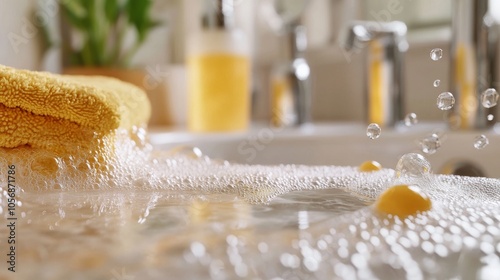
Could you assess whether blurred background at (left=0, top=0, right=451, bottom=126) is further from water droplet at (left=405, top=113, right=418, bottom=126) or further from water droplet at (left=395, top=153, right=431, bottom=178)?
water droplet at (left=395, top=153, right=431, bottom=178)

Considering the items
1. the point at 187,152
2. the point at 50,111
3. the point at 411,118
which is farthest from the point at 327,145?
the point at 50,111

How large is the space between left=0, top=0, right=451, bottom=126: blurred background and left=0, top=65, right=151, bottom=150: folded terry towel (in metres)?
0.50

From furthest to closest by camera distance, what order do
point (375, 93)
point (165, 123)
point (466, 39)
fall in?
1. point (165, 123)
2. point (375, 93)
3. point (466, 39)

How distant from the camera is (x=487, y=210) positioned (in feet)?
0.84

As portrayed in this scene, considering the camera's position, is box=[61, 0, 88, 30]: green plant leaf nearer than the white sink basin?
No

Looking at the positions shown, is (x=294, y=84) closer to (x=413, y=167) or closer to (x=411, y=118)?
(x=411, y=118)

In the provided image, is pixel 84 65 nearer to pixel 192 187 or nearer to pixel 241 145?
pixel 241 145

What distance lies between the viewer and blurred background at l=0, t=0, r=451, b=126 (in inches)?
33.0

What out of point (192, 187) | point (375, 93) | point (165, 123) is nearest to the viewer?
point (192, 187)

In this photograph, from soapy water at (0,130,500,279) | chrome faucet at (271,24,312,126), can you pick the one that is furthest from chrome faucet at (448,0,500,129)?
soapy water at (0,130,500,279)

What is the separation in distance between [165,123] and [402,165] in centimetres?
70

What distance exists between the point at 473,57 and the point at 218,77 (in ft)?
1.19

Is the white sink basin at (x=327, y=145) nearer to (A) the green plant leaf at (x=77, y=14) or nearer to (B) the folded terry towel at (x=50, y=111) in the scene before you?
(A) the green plant leaf at (x=77, y=14)

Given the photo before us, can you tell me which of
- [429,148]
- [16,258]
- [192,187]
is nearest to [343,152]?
[429,148]
